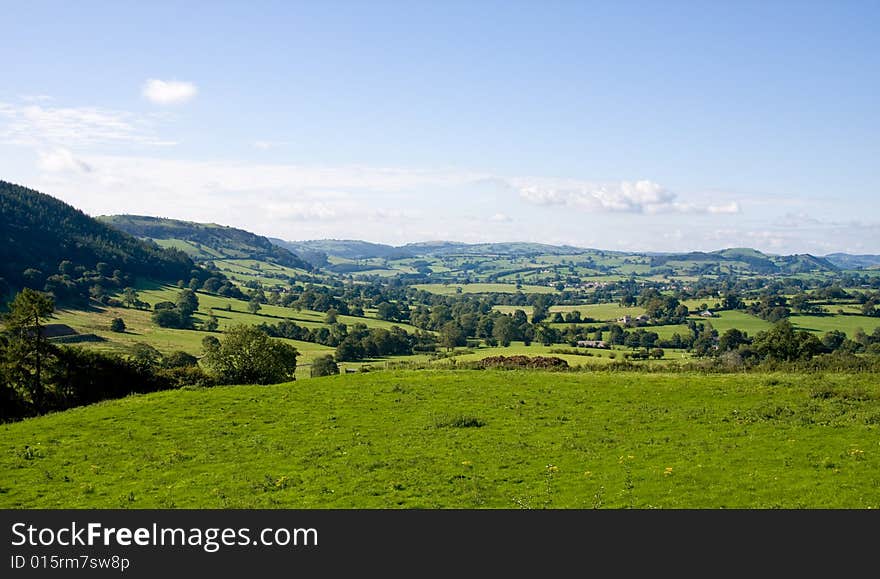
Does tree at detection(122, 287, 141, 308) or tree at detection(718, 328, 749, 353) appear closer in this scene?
tree at detection(718, 328, 749, 353)

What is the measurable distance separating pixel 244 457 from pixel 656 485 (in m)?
17.5

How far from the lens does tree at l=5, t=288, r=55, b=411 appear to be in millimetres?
41031

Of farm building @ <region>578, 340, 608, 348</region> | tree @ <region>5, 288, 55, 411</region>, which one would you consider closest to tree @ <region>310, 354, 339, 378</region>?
tree @ <region>5, 288, 55, 411</region>

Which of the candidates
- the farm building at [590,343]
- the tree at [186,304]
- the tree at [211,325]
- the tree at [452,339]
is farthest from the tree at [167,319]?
the farm building at [590,343]

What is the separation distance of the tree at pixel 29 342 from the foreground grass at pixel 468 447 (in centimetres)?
759

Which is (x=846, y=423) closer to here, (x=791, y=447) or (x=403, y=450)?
(x=791, y=447)

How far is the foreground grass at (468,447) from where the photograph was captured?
68.2 feet

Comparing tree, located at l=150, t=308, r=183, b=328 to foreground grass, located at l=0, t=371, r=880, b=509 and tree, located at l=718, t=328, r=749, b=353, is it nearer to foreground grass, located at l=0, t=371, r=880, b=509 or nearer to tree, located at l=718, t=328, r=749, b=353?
foreground grass, located at l=0, t=371, r=880, b=509

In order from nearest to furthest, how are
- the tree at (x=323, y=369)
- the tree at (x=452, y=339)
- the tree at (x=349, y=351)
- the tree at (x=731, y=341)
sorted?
the tree at (x=323, y=369), the tree at (x=731, y=341), the tree at (x=349, y=351), the tree at (x=452, y=339)

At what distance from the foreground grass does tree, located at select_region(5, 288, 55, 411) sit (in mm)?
7590

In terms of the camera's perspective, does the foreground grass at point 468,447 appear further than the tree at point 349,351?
No

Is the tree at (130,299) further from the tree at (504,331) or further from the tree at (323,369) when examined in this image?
the tree at (504,331)
